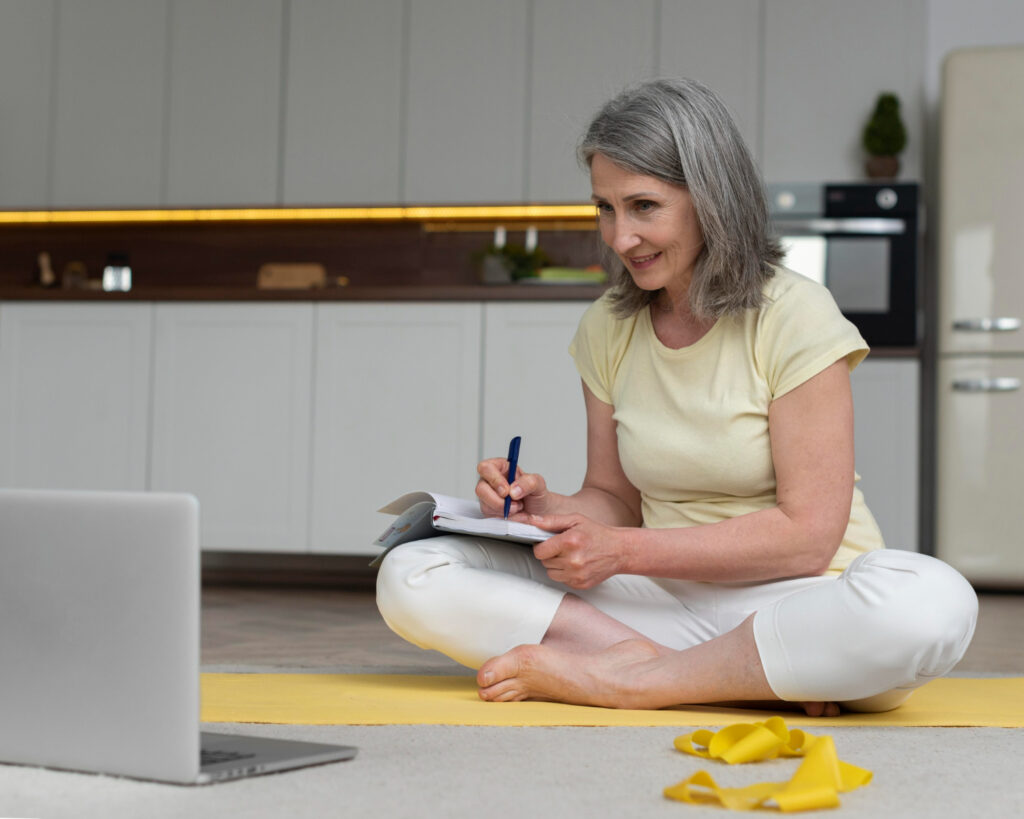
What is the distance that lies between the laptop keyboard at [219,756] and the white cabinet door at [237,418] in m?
2.63

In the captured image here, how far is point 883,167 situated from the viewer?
14.0 feet

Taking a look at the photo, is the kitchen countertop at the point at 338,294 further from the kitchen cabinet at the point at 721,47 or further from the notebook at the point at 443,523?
the notebook at the point at 443,523

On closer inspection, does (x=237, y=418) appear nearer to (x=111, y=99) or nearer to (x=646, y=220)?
(x=111, y=99)

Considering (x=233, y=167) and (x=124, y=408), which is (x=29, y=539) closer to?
(x=124, y=408)

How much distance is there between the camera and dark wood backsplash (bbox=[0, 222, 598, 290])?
491cm

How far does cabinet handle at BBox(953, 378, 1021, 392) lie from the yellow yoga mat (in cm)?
236

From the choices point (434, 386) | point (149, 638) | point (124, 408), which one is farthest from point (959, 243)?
point (149, 638)

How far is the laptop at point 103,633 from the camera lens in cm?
99

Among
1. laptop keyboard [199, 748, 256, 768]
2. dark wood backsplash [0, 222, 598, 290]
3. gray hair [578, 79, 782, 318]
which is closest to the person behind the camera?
laptop keyboard [199, 748, 256, 768]

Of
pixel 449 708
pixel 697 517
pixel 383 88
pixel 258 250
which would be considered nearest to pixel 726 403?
pixel 697 517

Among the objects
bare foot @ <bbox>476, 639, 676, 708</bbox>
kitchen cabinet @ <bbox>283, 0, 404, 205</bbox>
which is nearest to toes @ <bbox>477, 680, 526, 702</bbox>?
bare foot @ <bbox>476, 639, 676, 708</bbox>

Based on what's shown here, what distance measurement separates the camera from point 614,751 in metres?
1.30

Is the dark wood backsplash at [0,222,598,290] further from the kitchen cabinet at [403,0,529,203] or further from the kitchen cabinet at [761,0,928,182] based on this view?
the kitchen cabinet at [761,0,928,182]

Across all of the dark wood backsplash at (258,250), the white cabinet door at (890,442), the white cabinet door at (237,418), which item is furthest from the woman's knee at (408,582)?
the dark wood backsplash at (258,250)
